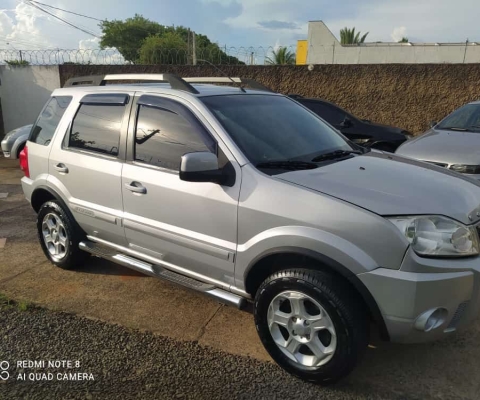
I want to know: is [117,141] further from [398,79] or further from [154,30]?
[154,30]

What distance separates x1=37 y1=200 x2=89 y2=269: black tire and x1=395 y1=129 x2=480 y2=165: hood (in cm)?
409

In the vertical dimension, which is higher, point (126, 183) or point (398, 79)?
point (398, 79)

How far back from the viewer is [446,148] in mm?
5254

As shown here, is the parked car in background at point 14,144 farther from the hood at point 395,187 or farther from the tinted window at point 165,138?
the hood at point 395,187

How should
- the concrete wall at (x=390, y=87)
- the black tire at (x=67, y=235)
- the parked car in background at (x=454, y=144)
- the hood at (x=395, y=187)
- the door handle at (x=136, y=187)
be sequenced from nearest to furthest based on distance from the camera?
the hood at (x=395, y=187), the door handle at (x=136, y=187), the black tire at (x=67, y=235), the parked car in background at (x=454, y=144), the concrete wall at (x=390, y=87)

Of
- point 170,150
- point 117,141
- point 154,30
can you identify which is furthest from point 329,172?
point 154,30

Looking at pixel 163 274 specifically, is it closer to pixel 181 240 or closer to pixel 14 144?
pixel 181 240

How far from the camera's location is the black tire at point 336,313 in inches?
92.3

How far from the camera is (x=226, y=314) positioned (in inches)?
135

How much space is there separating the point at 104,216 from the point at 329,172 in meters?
1.99

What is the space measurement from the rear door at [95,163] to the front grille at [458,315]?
2.50 meters

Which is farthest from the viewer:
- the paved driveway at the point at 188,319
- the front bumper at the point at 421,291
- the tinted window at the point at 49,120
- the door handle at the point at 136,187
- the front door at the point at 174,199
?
the tinted window at the point at 49,120

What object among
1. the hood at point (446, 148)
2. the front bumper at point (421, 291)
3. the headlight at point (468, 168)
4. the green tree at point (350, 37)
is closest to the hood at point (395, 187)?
the front bumper at point (421, 291)

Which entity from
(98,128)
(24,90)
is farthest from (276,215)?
(24,90)
